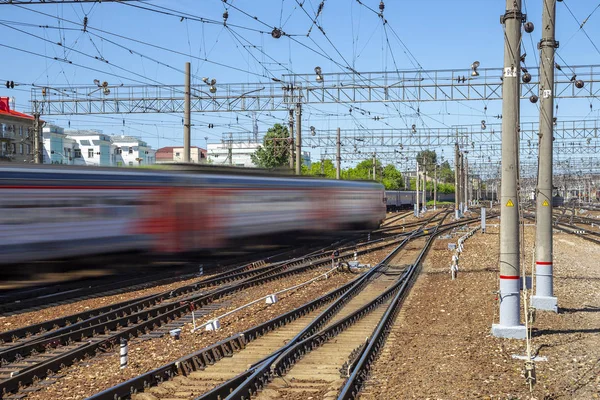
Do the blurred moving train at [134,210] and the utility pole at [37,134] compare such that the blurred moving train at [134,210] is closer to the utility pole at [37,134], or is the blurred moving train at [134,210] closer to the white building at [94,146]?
the utility pole at [37,134]

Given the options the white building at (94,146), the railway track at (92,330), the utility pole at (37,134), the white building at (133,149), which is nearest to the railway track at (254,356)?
the railway track at (92,330)

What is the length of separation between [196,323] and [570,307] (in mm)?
7552

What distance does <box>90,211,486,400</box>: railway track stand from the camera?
27.3 ft

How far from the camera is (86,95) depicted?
33.7 m

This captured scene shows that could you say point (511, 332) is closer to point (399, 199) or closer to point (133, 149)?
point (399, 199)

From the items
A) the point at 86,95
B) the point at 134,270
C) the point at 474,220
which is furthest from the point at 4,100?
the point at 134,270

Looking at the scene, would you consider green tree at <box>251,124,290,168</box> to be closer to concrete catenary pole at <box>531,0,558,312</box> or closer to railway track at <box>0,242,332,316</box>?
railway track at <box>0,242,332,316</box>

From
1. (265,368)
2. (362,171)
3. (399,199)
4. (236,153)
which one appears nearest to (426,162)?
(399,199)

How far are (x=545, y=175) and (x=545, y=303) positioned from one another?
2.57m

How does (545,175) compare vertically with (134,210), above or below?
above

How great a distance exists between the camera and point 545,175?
14086mm

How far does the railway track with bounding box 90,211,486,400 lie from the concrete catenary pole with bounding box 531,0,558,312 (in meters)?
3.31

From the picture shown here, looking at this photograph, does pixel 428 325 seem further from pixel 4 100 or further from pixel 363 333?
pixel 4 100

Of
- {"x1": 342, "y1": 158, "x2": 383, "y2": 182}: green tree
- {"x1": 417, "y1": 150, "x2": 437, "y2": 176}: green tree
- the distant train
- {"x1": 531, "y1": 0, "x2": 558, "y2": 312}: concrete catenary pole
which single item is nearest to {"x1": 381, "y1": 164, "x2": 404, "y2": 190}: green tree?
{"x1": 417, "y1": 150, "x2": 437, "y2": 176}: green tree
